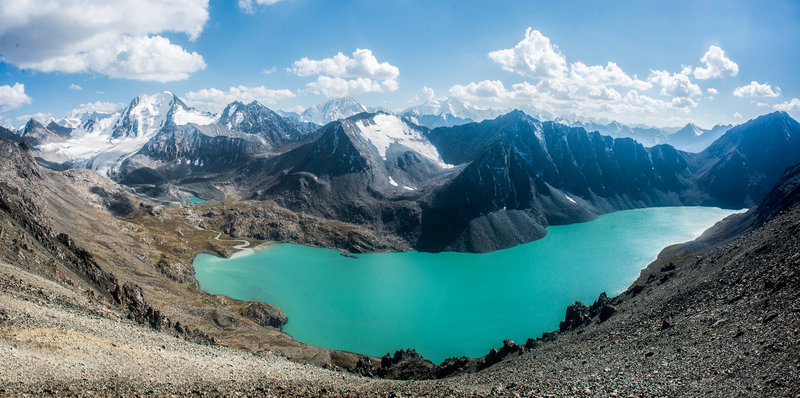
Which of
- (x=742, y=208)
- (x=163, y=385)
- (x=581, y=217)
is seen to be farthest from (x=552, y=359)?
(x=742, y=208)

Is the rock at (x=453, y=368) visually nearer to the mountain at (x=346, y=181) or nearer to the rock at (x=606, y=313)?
the rock at (x=606, y=313)

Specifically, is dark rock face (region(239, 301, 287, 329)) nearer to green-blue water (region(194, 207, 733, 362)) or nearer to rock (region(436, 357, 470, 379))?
green-blue water (region(194, 207, 733, 362))

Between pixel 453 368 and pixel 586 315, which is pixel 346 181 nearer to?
pixel 586 315

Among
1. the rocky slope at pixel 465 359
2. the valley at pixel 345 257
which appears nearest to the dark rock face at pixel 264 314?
the valley at pixel 345 257

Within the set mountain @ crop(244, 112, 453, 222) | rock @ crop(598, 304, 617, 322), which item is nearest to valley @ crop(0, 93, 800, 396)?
rock @ crop(598, 304, 617, 322)

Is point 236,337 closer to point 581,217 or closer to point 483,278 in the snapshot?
point 483,278

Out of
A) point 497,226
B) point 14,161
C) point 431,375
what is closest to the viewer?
point 431,375
